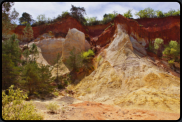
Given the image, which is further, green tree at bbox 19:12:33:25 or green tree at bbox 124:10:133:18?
green tree at bbox 19:12:33:25

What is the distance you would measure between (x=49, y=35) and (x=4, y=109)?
94.3ft

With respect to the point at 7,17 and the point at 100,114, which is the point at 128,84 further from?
the point at 7,17

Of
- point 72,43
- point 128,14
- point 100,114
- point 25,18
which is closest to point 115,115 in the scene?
point 100,114

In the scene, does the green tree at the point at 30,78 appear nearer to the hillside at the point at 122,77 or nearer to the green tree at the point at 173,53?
the hillside at the point at 122,77

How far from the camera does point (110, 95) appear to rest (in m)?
14.2

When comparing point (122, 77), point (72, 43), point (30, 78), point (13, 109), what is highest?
point (72, 43)

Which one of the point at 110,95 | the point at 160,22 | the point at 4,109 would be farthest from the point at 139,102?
the point at 160,22

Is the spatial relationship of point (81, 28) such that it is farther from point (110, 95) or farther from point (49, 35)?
point (110, 95)

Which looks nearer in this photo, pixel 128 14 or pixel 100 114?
pixel 100 114

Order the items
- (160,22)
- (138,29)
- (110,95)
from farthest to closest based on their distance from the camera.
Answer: (160,22)
(138,29)
(110,95)

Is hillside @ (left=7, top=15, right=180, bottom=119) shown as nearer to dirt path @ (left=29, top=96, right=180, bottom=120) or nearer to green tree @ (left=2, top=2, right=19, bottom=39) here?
dirt path @ (left=29, top=96, right=180, bottom=120)

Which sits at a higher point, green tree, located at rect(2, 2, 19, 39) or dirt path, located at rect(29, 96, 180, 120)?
green tree, located at rect(2, 2, 19, 39)

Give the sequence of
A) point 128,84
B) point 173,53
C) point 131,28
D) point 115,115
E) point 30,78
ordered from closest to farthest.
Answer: point 115,115
point 30,78
point 128,84
point 173,53
point 131,28

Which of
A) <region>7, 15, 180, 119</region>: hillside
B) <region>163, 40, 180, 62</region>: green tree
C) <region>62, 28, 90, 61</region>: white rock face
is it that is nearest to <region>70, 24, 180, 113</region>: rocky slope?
<region>7, 15, 180, 119</region>: hillside
